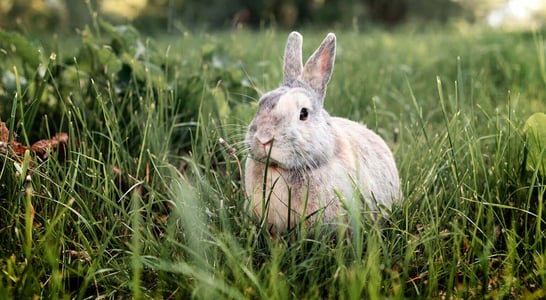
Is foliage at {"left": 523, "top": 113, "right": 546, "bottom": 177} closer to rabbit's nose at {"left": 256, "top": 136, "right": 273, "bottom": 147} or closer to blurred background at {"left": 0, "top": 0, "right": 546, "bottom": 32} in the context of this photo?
rabbit's nose at {"left": 256, "top": 136, "right": 273, "bottom": 147}

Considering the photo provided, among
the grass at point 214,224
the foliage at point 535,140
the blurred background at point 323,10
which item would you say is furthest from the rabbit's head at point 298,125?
the blurred background at point 323,10

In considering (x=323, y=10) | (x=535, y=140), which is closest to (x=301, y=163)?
(x=535, y=140)

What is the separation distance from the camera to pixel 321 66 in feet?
7.43

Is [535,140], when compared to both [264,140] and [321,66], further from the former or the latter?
[264,140]

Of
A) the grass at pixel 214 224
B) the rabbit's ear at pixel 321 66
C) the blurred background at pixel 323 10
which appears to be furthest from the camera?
the blurred background at pixel 323 10

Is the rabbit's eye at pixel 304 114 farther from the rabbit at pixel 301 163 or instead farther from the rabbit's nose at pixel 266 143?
the rabbit's nose at pixel 266 143

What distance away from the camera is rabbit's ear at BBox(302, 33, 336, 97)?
2.24 meters

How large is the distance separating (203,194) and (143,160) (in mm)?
467

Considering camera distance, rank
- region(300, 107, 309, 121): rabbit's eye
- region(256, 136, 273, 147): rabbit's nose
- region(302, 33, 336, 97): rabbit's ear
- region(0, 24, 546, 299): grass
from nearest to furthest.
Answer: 1. region(0, 24, 546, 299): grass
2. region(256, 136, 273, 147): rabbit's nose
3. region(300, 107, 309, 121): rabbit's eye
4. region(302, 33, 336, 97): rabbit's ear

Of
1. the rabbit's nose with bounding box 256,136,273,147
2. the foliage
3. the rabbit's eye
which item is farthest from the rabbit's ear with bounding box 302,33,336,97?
the foliage

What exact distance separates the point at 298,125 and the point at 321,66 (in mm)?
334

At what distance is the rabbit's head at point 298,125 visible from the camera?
2008mm

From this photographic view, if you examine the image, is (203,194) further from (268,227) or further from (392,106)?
(392,106)

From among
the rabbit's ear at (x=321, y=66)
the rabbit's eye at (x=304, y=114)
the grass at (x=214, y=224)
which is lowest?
the grass at (x=214, y=224)
